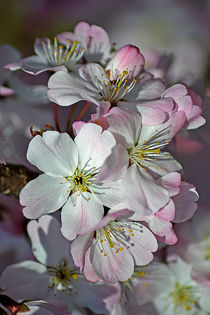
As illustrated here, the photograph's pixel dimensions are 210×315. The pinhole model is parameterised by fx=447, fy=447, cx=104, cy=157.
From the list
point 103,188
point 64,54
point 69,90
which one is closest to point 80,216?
point 103,188

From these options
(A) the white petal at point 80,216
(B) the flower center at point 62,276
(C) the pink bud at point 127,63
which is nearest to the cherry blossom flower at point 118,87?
(C) the pink bud at point 127,63

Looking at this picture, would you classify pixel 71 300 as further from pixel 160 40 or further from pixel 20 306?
pixel 160 40

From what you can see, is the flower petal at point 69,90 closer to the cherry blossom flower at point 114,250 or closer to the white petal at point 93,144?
the white petal at point 93,144

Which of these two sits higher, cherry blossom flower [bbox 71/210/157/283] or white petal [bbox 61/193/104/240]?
white petal [bbox 61/193/104/240]

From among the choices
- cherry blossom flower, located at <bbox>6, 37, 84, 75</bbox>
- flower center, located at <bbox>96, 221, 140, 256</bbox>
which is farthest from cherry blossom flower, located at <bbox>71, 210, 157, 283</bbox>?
cherry blossom flower, located at <bbox>6, 37, 84, 75</bbox>

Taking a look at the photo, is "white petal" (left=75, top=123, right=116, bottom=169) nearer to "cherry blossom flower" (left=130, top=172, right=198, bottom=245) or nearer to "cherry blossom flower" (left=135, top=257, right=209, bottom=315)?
"cherry blossom flower" (left=130, top=172, right=198, bottom=245)

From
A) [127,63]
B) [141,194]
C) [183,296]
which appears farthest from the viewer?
[183,296]

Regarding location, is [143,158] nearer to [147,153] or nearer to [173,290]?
[147,153]
